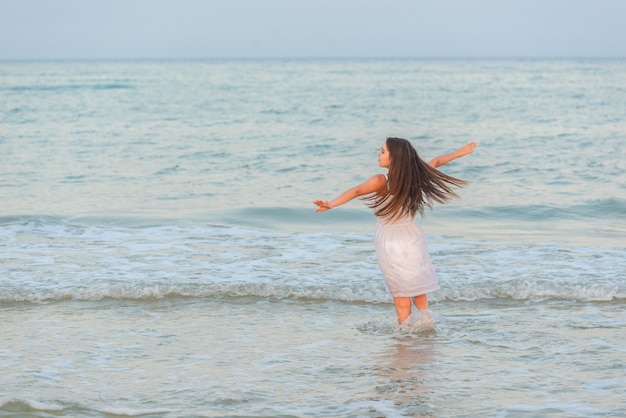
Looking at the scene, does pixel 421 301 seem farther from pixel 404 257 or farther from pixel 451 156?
pixel 451 156

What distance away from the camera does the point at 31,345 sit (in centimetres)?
589

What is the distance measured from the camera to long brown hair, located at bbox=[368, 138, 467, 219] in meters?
5.85

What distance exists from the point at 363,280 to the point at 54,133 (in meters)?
19.9

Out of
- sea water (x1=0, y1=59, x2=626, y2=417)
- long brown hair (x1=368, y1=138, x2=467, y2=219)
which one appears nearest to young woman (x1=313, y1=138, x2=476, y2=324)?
long brown hair (x1=368, y1=138, x2=467, y2=219)

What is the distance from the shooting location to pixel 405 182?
5.85 m

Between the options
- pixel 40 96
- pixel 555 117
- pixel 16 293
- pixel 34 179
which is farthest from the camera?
pixel 40 96

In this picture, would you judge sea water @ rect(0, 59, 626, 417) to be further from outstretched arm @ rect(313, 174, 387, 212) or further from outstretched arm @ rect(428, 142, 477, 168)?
outstretched arm @ rect(428, 142, 477, 168)

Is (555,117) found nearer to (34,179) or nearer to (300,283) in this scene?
(34,179)

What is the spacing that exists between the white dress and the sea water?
12.8 inches

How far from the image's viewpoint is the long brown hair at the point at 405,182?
19.2ft

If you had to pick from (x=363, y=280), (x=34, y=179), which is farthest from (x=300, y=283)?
(x=34, y=179)

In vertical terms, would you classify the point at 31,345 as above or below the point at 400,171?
below

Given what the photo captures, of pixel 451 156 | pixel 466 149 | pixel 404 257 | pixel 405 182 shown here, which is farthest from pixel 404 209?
pixel 466 149

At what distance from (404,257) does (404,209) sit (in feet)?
1.17
